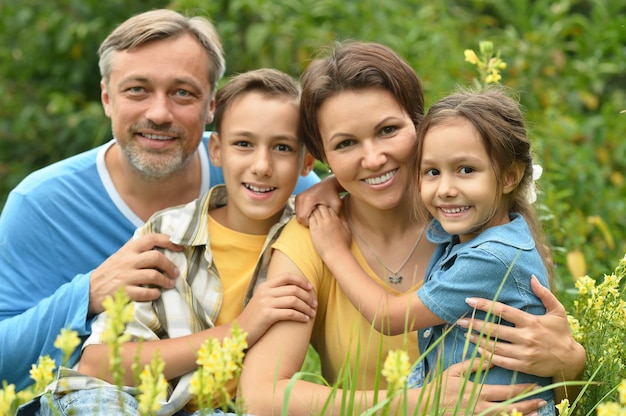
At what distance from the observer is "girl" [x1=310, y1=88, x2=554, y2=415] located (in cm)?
250

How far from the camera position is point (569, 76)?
5836 mm

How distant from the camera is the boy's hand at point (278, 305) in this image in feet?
8.78

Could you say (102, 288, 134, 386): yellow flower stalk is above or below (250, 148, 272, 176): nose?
below

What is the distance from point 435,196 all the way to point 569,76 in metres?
3.58

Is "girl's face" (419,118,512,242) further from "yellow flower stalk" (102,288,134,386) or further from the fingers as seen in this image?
"yellow flower stalk" (102,288,134,386)

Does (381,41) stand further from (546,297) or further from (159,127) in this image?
(546,297)

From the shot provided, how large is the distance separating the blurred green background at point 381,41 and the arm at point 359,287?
2054mm

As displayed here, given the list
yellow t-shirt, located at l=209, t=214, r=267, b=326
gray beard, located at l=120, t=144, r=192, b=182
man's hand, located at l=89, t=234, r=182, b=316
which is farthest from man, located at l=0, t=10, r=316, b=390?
yellow t-shirt, located at l=209, t=214, r=267, b=326

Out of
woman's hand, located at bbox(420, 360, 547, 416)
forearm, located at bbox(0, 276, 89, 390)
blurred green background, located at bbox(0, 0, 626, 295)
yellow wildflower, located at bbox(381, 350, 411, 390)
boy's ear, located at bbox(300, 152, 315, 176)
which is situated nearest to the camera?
yellow wildflower, located at bbox(381, 350, 411, 390)

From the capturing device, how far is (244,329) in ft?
8.88

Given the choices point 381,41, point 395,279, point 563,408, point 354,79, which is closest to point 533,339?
point 563,408

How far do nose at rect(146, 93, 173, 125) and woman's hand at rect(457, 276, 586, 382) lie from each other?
4.45 ft

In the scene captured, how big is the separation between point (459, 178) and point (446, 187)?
0.05 meters

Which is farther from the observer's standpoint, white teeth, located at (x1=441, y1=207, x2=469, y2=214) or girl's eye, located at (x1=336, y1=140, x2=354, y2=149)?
girl's eye, located at (x1=336, y1=140, x2=354, y2=149)
